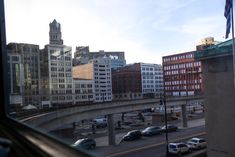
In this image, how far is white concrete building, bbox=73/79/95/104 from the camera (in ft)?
5.73

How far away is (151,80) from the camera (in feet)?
5.70

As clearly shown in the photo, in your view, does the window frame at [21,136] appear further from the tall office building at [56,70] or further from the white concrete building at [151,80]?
the white concrete building at [151,80]

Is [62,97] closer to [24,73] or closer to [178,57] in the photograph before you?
[24,73]

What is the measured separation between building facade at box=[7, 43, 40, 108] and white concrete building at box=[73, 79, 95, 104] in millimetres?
475

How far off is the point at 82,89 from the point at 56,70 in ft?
0.69

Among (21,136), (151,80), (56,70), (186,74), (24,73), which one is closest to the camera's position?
(186,74)

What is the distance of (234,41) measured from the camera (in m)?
0.94

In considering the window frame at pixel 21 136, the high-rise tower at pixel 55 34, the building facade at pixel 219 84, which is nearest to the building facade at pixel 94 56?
the high-rise tower at pixel 55 34

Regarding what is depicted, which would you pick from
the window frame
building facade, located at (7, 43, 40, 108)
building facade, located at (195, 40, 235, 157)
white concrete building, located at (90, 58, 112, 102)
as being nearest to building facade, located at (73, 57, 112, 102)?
white concrete building, located at (90, 58, 112, 102)

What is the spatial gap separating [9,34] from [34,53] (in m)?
0.35

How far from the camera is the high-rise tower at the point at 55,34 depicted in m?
1.86

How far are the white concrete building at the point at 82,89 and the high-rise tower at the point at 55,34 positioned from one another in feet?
0.81

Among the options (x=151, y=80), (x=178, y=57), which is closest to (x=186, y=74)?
(x=178, y=57)

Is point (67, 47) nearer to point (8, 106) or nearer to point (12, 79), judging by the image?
point (8, 106)
